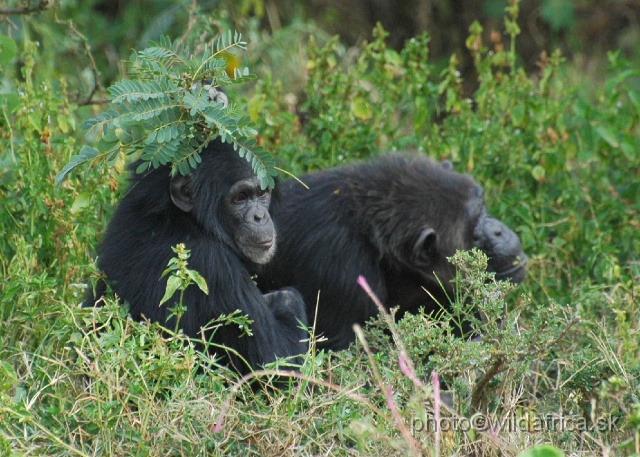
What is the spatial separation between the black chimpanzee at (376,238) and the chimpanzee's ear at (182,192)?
3.18 ft

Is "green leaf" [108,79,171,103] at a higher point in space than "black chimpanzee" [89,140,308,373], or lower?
higher

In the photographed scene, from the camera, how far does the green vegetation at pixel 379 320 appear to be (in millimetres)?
4492

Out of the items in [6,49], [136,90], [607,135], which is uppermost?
[6,49]

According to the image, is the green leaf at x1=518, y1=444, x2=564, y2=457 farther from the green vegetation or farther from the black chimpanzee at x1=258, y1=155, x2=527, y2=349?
the black chimpanzee at x1=258, y1=155, x2=527, y2=349

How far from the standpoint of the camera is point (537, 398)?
5.50m

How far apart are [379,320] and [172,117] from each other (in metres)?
1.53

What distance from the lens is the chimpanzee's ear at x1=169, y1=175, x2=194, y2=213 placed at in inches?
212

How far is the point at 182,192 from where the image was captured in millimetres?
5434

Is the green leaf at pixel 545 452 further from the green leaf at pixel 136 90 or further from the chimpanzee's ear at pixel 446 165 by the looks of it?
the chimpanzee's ear at pixel 446 165

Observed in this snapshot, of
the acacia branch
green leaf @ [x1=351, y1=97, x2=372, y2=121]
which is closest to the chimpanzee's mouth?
green leaf @ [x1=351, y1=97, x2=372, y2=121]

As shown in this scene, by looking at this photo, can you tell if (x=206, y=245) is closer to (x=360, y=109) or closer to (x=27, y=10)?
(x=360, y=109)

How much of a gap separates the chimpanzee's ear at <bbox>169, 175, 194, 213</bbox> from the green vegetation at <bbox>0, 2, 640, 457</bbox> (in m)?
0.26

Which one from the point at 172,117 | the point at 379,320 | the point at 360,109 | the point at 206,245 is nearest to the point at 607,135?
the point at 360,109

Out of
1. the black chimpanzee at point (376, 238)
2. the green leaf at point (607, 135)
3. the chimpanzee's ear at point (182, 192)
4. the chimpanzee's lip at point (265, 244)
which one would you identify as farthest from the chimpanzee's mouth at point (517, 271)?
the chimpanzee's ear at point (182, 192)
